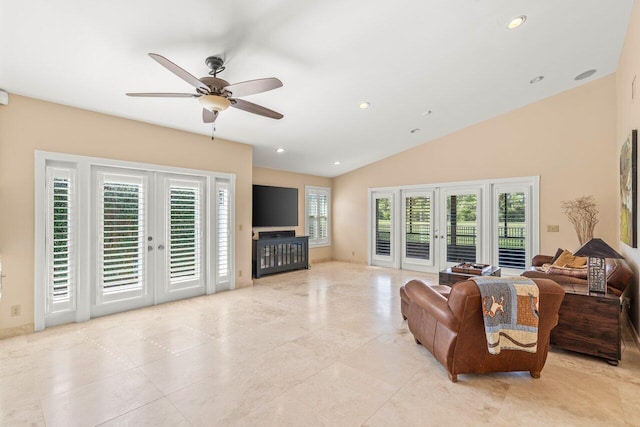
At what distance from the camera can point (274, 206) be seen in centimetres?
736

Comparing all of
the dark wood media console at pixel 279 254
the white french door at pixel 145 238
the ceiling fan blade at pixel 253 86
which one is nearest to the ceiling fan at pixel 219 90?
the ceiling fan blade at pixel 253 86

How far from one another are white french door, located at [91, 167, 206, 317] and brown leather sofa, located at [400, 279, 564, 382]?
3957mm

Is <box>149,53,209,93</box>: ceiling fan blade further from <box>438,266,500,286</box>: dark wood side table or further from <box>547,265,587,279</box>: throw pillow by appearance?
<box>547,265,587,279</box>: throw pillow

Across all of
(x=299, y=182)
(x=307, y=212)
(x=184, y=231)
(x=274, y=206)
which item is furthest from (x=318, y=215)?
(x=184, y=231)

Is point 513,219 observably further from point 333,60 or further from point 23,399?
point 23,399

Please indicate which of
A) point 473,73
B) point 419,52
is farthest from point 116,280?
point 473,73

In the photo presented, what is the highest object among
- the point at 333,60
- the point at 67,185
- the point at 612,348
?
the point at 333,60

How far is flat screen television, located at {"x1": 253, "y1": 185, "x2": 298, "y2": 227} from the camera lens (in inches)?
274

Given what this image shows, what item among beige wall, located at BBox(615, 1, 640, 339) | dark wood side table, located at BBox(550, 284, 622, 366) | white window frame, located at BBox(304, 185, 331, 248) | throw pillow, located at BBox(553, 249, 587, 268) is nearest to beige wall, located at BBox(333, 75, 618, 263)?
beige wall, located at BBox(615, 1, 640, 339)

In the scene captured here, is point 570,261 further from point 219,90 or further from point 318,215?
point 318,215

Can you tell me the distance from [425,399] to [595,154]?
5470 millimetres

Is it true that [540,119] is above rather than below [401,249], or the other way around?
above

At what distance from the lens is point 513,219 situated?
6066 millimetres

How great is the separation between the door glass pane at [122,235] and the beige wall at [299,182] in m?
2.94
